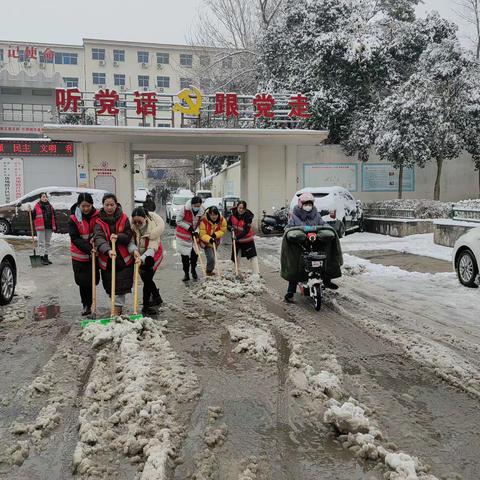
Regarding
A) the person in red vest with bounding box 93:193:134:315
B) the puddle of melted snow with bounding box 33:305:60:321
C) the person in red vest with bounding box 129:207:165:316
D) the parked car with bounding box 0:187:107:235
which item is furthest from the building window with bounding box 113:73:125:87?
the person in red vest with bounding box 93:193:134:315

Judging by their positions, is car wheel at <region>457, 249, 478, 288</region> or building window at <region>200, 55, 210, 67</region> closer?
car wheel at <region>457, 249, 478, 288</region>

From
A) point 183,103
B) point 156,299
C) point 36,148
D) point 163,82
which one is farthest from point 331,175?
point 163,82

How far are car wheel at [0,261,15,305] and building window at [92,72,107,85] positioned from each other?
189ft

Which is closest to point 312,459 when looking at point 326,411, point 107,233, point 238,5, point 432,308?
point 326,411

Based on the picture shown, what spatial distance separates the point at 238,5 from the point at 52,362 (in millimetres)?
30117

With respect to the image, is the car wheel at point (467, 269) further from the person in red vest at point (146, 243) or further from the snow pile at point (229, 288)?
the person in red vest at point (146, 243)

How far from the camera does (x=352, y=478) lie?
278 cm

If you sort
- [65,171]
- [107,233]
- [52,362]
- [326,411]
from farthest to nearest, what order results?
[65,171]
[107,233]
[52,362]
[326,411]

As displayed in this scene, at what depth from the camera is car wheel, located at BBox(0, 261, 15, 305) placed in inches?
278

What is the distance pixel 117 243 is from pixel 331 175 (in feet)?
50.4

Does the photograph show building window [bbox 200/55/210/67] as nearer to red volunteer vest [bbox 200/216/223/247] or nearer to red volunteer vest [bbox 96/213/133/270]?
red volunteer vest [bbox 200/216/223/247]

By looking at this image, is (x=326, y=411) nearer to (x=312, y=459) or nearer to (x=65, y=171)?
(x=312, y=459)

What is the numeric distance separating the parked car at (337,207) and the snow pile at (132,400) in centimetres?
1064

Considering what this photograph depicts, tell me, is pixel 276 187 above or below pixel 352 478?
above
